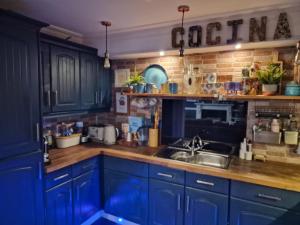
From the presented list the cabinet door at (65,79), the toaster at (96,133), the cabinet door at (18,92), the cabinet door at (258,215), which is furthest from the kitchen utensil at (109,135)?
the cabinet door at (258,215)

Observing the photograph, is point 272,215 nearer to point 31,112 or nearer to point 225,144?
point 225,144

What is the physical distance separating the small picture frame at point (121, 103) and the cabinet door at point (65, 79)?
0.63m

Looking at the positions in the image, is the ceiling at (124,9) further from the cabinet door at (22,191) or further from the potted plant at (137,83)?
the cabinet door at (22,191)

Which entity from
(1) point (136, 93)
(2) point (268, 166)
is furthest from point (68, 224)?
(2) point (268, 166)

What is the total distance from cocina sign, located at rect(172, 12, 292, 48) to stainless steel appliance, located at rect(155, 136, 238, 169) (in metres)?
1.09

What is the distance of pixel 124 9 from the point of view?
1.89 m

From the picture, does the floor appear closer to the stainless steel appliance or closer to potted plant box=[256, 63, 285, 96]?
the stainless steel appliance

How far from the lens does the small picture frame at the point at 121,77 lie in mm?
2860

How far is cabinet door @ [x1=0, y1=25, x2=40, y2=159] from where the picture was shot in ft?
4.86

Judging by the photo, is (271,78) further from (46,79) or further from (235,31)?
(46,79)

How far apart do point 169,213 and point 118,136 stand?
3.98 ft

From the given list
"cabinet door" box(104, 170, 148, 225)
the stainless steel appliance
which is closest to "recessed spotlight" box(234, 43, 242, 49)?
the stainless steel appliance

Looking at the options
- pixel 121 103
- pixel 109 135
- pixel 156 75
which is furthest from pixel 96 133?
pixel 156 75

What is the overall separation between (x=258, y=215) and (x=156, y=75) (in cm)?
178
